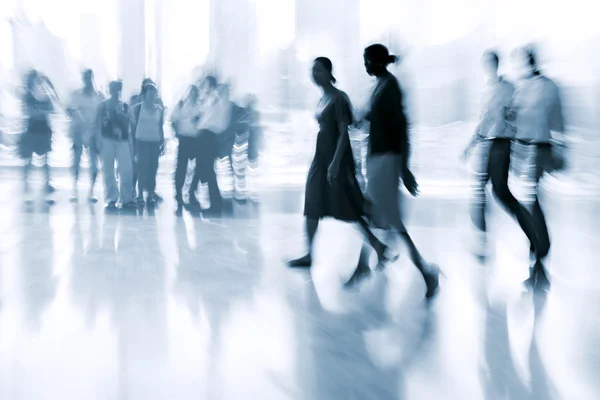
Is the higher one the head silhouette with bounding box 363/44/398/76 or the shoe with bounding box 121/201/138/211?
the head silhouette with bounding box 363/44/398/76

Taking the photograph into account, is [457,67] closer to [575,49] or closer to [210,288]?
[575,49]

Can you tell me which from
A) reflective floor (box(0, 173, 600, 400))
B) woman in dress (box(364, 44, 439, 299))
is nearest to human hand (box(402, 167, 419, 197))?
woman in dress (box(364, 44, 439, 299))

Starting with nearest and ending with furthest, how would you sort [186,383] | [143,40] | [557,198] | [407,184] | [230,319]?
1. [186,383]
2. [230,319]
3. [407,184]
4. [557,198]
5. [143,40]

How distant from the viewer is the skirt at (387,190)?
270 cm

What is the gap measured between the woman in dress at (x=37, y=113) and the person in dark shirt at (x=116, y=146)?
813mm

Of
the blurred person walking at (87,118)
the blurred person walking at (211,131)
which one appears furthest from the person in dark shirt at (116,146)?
the blurred person walking at (211,131)

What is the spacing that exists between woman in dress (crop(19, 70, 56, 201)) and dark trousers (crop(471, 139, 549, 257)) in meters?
4.60

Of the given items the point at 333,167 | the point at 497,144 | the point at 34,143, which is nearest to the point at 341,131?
the point at 333,167

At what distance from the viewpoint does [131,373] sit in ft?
5.77

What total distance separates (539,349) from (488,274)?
1.24 meters

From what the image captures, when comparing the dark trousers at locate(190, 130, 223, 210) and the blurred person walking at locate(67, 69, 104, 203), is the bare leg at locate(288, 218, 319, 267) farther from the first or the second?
the blurred person walking at locate(67, 69, 104, 203)

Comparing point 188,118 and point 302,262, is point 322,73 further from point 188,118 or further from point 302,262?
point 188,118

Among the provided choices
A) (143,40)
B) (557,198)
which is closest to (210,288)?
(557,198)

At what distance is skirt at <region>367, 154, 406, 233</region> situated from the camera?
2699 mm
